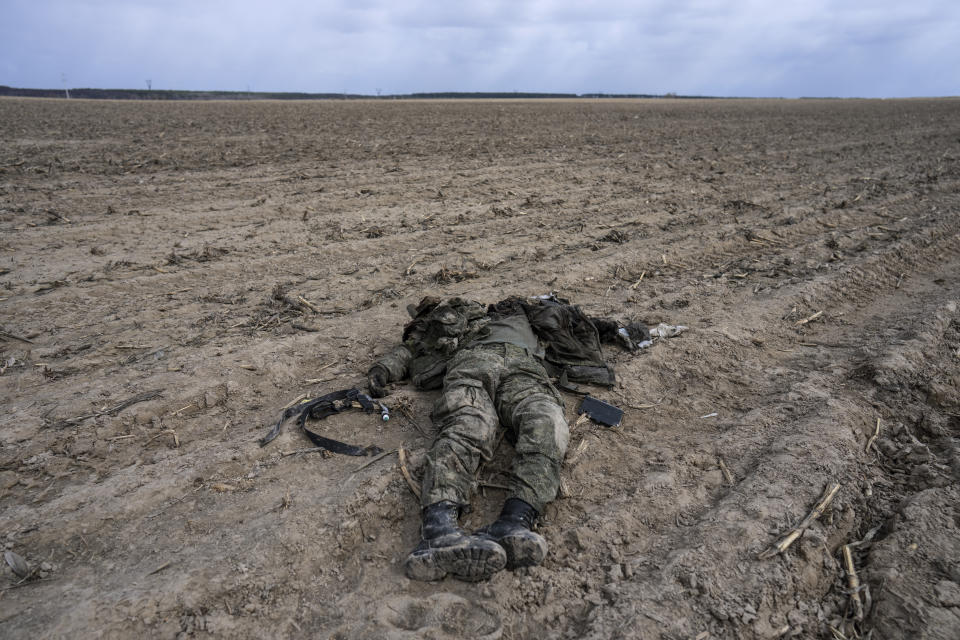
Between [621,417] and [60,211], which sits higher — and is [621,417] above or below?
below

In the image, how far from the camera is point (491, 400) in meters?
3.94

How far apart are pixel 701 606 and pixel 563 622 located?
67 cm

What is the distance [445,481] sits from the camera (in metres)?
3.31

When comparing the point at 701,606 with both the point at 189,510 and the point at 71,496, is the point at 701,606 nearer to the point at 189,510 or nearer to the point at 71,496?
the point at 189,510

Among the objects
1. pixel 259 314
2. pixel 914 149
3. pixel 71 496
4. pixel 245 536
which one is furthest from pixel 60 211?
pixel 914 149

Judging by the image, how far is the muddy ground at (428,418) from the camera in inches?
109

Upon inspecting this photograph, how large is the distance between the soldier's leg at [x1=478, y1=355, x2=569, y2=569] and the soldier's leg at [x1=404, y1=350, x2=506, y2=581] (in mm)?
120

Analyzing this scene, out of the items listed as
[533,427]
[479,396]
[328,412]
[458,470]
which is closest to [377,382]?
[328,412]

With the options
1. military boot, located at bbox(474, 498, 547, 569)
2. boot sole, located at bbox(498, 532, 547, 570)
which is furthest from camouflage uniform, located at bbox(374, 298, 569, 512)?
boot sole, located at bbox(498, 532, 547, 570)

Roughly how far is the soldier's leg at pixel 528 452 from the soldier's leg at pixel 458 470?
0.12 metres

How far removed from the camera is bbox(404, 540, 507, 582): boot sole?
9.29ft

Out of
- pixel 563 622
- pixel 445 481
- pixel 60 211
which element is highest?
pixel 60 211

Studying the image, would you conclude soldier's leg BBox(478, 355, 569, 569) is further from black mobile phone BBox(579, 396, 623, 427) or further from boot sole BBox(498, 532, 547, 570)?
black mobile phone BBox(579, 396, 623, 427)

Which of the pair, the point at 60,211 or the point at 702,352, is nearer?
the point at 702,352
